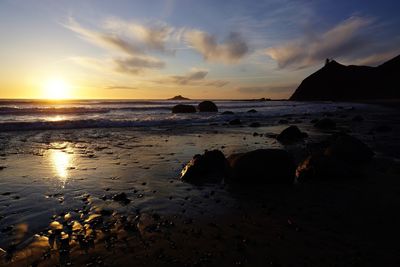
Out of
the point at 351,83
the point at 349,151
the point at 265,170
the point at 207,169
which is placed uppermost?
the point at 351,83

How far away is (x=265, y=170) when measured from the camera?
8562 mm

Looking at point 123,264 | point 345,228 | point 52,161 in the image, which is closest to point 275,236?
point 345,228

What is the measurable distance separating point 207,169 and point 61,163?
18.6 ft

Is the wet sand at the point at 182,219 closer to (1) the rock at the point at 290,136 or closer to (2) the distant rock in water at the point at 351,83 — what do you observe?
(1) the rock at the point at 290,136

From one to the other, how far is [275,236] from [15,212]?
216 inches

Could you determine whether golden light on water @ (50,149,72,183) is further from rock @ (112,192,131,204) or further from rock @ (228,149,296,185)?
rock @ (228,149,296,185)

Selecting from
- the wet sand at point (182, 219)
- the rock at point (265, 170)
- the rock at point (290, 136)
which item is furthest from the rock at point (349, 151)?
the rock at point (290, 136)

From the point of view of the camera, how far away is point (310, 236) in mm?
5297

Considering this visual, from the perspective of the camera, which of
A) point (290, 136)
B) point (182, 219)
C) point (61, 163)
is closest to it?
point (182, 219)

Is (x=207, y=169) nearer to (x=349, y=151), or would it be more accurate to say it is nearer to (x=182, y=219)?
(x=182, y=219)

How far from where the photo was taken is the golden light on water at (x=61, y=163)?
9.33 meters

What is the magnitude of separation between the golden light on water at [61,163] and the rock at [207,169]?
3728mm

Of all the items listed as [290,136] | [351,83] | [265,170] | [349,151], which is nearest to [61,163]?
[265,170]

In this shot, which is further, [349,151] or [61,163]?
[61,163]
